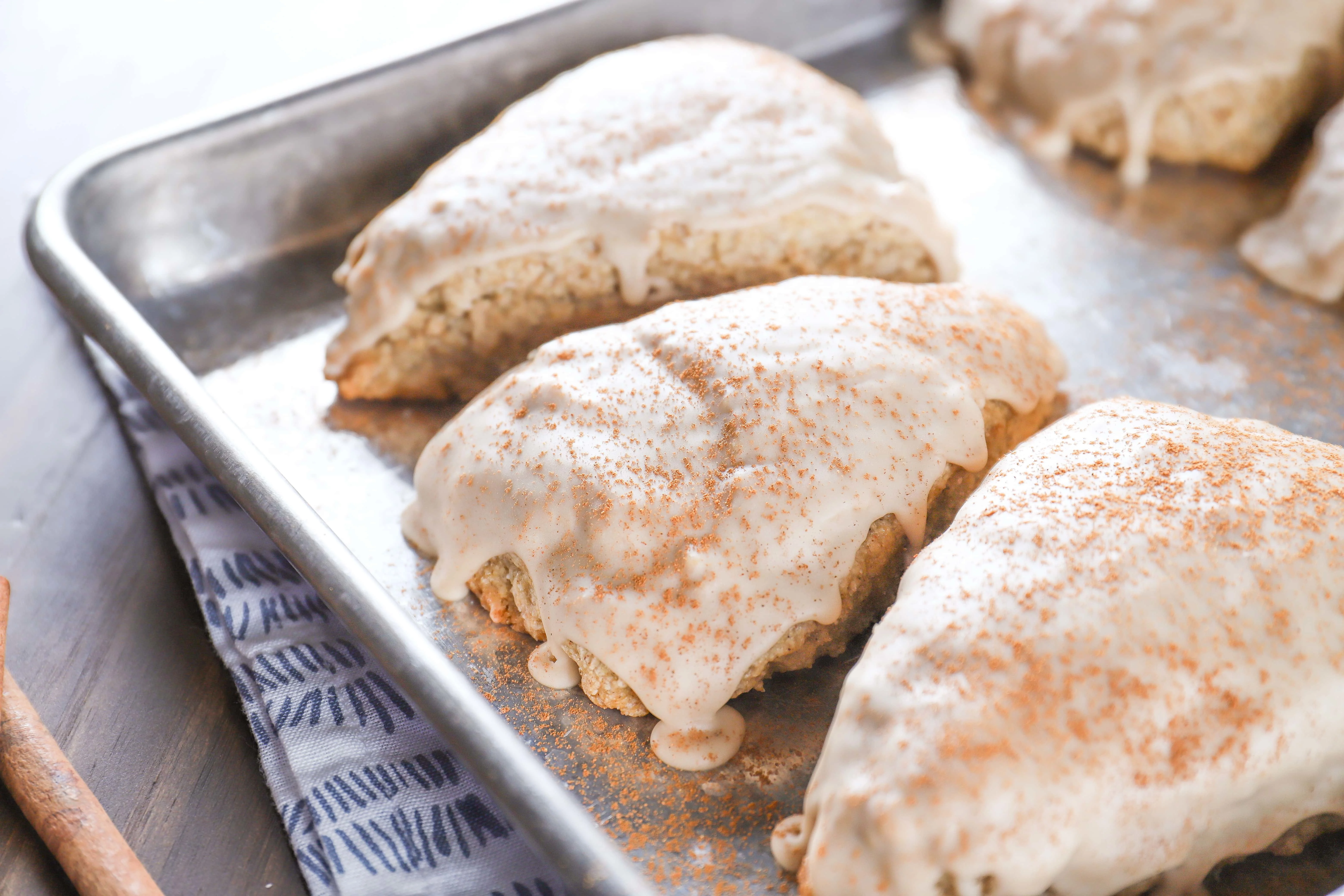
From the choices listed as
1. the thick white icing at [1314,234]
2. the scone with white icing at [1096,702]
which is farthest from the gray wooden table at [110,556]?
the thick white icing at [1314,234]

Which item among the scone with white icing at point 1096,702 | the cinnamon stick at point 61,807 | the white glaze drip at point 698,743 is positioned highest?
the scone with white icing at point 1096,702

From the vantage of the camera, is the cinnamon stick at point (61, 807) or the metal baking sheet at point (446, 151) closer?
the cinnamon stick at point (61, 807)

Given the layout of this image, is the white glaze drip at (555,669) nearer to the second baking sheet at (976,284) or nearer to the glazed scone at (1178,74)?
the second baking sheet at (976,284)

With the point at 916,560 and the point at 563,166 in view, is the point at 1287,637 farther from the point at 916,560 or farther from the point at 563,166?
the point at 563,166

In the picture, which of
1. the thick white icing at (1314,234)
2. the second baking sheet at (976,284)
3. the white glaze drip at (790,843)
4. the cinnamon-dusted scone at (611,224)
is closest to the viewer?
the white glaze drip at (790,843)

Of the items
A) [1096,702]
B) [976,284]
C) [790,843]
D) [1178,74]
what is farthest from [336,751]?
[1178,74]

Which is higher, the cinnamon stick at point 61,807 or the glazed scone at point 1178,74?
the glazed scone at point 1178,74

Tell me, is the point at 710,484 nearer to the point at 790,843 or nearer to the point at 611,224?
the point at 790,843

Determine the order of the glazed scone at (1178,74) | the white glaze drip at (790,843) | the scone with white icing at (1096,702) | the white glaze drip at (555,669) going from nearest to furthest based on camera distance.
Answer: the scone with white icing at (1096,702) → the white glaze drip at (790,843) → the white glaze drip at (555,669) → the glazed scone at (1178,74)
